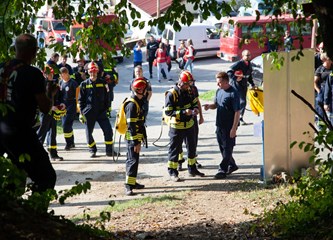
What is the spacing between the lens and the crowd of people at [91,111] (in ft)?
22.7

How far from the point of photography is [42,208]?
5.73 m

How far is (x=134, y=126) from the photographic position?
12.3 m

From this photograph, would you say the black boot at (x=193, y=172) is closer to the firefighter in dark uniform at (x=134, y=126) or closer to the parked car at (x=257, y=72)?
the firefighter in dark uniform at (x=134, y=126)

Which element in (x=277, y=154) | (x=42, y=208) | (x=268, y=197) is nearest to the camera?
(x=42, y=208)

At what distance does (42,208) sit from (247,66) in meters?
13.3

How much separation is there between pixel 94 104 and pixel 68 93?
111cm

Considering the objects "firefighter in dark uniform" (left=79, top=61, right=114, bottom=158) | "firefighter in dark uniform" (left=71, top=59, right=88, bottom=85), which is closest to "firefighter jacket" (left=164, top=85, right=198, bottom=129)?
"firefighter in dark uniform" (left=79, top=61, right=114, bottom=158)

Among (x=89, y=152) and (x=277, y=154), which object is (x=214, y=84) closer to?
(x=89, y=152)

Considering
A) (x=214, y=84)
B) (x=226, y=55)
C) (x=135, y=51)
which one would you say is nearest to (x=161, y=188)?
(x=214, y=84)

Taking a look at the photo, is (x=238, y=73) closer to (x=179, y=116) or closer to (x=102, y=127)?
(x=102, y=127)

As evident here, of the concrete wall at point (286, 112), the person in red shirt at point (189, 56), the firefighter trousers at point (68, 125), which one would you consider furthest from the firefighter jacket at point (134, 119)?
the person in red shirt at point (189, 56)

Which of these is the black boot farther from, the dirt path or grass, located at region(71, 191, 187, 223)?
grass, located at region(71, 191, 187, 223)

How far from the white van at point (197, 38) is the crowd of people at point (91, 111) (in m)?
15.9

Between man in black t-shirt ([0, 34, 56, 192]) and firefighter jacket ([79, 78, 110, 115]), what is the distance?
343 inches
